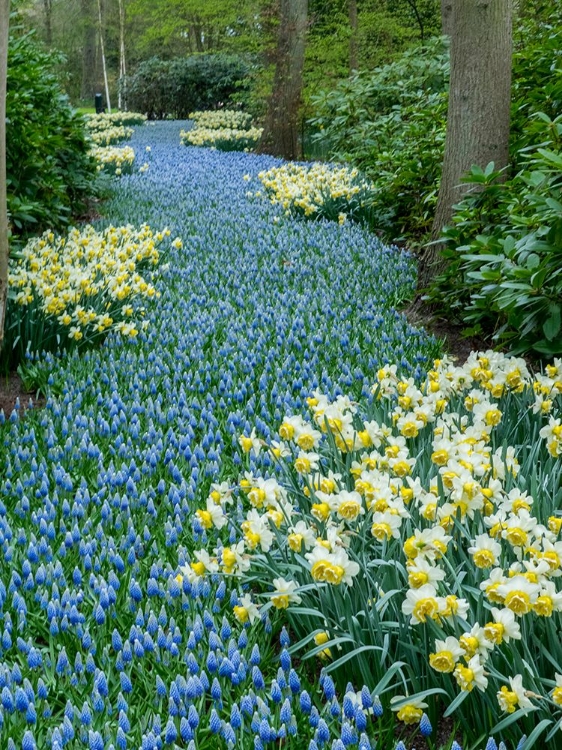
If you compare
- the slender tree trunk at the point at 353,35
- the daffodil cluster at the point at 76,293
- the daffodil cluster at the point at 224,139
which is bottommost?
the daffodil cluster at the point at 76,293

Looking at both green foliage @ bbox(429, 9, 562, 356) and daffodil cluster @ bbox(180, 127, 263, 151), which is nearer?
green foliage @ bbox(429, 9, 562, 356)

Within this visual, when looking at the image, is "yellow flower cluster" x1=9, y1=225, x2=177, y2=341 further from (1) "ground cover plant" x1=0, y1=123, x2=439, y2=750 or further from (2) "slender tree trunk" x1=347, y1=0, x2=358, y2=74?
(2) "slender tree trunk" x1=347, y1=0, x2=358, y2=74

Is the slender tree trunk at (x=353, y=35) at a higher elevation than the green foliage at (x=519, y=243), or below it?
higher

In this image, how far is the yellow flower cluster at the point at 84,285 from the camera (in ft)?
14.9

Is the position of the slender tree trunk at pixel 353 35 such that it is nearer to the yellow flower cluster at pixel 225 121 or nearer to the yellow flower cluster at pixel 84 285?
the yellow flower cluster at pixel 225 121

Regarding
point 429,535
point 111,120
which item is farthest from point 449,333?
point 111,120

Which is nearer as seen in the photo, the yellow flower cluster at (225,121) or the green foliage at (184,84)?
the yellow flower cluster at (225,121)

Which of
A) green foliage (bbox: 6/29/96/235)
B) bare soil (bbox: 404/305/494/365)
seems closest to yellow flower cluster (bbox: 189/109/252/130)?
green foliage (bbox: 6/29/96/235)

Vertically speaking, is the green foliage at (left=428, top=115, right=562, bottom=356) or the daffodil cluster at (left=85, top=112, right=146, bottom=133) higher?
the daffodil cluster at (left=85, top=112, right=146, bottom=133)

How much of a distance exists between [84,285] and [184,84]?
24.2m

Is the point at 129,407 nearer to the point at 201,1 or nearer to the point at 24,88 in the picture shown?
the point at 24,88

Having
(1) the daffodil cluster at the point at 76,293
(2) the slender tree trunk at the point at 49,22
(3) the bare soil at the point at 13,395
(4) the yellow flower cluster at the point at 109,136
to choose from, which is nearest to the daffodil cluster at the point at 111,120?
(4) the yellow flower cluster at the point at 109,136

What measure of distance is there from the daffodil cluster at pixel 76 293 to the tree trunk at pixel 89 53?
2651 cm

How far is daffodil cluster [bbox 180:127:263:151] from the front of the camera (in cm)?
1590
